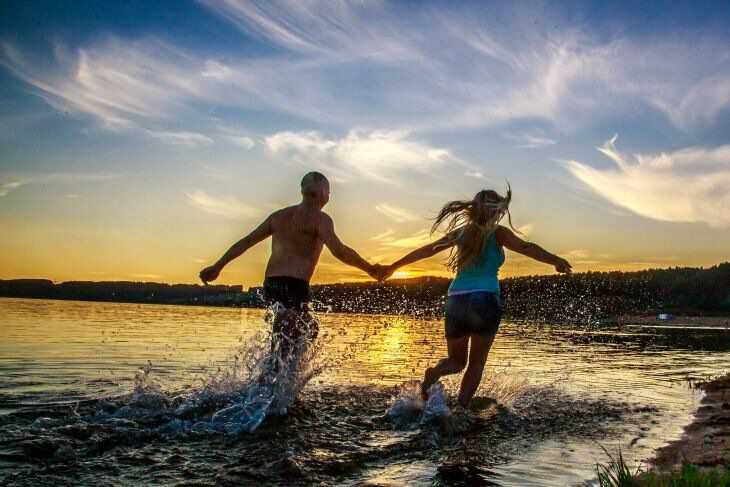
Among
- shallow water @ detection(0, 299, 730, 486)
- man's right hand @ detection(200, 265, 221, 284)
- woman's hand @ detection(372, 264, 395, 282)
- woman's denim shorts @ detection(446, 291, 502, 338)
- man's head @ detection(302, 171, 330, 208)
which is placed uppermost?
man's head @ detection(302, 171, 330, 208)

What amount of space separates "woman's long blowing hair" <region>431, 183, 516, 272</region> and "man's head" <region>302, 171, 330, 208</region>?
59.0 inches

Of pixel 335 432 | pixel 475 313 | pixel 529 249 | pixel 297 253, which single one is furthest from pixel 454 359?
pixel 297 253

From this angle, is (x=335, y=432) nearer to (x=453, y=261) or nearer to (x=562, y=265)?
(x=453, y=261)

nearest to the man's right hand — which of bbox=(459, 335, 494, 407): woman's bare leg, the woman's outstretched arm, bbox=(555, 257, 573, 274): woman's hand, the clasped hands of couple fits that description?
the clasped hands of couple

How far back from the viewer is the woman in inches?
245

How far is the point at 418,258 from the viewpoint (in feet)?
22.6

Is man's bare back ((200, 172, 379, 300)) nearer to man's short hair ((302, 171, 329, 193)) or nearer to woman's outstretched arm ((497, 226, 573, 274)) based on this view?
man's short hair ((302, 171, 329, 193))

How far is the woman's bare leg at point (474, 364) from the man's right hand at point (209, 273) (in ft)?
10.5

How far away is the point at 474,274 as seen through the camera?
6.32 meters

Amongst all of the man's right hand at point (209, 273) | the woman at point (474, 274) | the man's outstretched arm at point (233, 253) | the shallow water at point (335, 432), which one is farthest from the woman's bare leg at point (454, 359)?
the man's right hand at point (209, 273)

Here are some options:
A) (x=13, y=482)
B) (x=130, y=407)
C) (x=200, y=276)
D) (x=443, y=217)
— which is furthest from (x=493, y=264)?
(x=13, y=482)

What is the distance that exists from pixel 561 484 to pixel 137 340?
15.8 metres

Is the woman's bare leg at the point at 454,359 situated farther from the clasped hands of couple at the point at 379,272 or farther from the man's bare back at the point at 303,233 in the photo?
the man's bare back at the point at 303,233

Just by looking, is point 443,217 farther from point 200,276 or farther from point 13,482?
point 13,482
